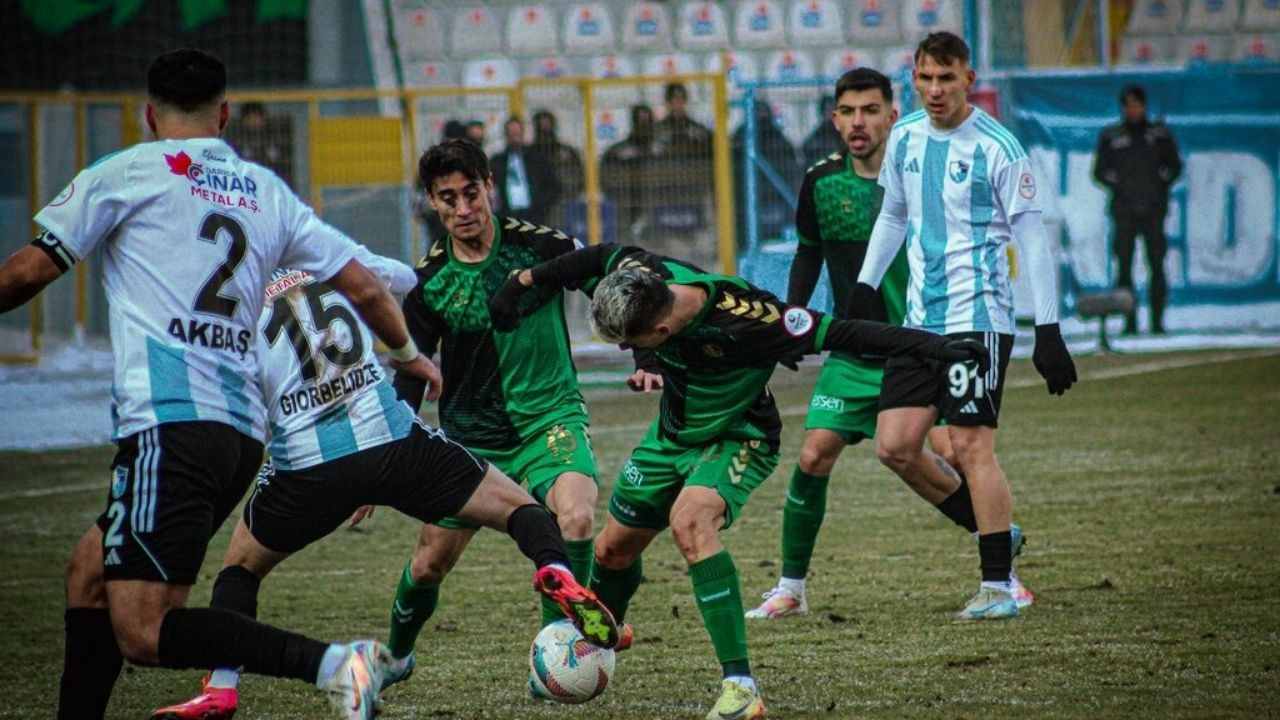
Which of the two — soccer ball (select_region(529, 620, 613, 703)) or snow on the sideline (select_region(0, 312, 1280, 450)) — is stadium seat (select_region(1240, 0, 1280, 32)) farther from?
soccer ball (select_region(529, 620, 613, 703))

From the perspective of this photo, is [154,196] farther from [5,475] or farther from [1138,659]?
[5,475]

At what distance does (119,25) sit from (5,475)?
38.5 ft

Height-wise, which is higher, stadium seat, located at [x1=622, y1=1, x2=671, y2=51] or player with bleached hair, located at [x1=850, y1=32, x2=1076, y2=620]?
stadium seat, located at [x1=622, y1=1, x2=671, y2=51]

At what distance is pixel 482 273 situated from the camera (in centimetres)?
625

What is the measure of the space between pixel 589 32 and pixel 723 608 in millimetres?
17204

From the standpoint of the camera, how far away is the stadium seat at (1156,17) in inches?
857

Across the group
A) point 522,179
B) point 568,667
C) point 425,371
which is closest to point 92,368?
point 522,179

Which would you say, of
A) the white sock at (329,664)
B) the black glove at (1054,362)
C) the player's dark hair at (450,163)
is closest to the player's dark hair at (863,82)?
the black glove at (1054,362)

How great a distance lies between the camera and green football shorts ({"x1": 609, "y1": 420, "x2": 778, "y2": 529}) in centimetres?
553

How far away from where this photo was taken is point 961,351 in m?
5.03

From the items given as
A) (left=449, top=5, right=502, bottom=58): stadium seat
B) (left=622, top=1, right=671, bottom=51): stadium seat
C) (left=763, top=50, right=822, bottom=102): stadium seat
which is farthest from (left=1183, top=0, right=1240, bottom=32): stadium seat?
(left=449, top=5, right=502, bottom=58): stadium seat

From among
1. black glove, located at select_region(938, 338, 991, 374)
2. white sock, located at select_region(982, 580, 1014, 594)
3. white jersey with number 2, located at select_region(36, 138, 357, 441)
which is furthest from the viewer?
white sock, located at select_region(982, 580, 1014, 594)

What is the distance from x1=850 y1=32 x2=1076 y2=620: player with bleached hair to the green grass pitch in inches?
23.6

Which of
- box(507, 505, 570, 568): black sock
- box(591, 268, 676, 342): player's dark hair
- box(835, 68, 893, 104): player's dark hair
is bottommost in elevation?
box(507, 505, 570, 568): black sock
